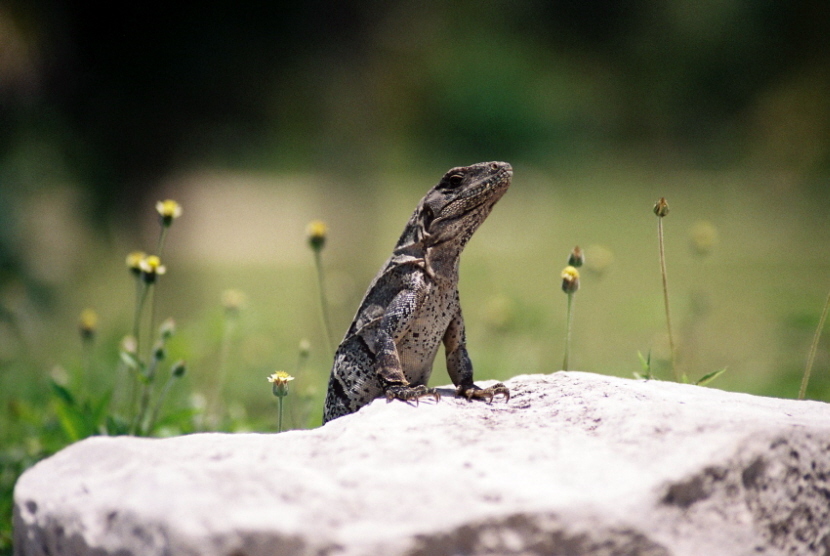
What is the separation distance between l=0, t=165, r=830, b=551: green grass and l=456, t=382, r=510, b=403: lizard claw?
1301 mm

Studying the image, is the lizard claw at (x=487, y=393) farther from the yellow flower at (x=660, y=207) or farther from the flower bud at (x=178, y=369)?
the flower bud at (x=178, y=369)

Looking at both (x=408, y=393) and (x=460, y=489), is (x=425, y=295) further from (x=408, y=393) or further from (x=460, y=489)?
(x=460, y=489)

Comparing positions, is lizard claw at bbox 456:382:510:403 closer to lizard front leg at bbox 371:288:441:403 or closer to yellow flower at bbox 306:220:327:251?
lizard front leg at bbox 371:288:441:403

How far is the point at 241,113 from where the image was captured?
6.89 meters

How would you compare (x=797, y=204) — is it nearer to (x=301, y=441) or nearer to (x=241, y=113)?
(x=241, y=113)

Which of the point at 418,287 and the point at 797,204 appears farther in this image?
the point at 797,204

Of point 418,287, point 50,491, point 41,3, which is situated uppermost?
point 41,3

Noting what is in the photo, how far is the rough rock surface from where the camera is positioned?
67.2 inches

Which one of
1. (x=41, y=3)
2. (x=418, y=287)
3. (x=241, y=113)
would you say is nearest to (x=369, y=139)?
(x=241, y=113)

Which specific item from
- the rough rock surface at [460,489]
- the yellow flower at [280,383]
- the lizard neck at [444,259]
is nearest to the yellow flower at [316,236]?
the lizard neck at [444,259]

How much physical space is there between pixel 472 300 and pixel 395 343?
6216 millimetres

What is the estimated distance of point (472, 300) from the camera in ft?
29.6

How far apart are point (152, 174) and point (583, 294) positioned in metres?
4.53

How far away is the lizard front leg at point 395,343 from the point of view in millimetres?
2633
